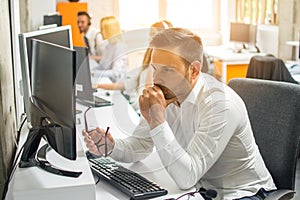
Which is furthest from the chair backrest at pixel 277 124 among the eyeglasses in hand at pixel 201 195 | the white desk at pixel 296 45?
the white desk at pixel 296 45

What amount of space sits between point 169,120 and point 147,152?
0.58 ft

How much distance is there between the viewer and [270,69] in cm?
388

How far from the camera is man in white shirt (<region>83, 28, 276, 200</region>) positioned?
1520 mm

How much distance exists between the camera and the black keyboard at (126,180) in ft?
4.77

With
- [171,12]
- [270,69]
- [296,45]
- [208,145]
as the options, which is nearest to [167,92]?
[208,145]

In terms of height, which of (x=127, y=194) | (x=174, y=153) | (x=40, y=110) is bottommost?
(x=127, y=194)

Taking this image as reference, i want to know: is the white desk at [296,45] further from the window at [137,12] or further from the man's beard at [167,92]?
the man's beard at [167,92]

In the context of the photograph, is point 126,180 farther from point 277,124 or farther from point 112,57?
point 112,57

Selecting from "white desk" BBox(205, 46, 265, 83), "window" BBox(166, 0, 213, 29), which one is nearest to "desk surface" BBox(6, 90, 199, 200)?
"white desk" BBox(205, 46, 265, 83)

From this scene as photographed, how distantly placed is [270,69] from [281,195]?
7.95ft

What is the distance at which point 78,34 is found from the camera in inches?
227

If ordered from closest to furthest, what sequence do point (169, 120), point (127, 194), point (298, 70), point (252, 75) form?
point (127, 194) < point (169, 120) < point (252, 75) < point (298, 70)

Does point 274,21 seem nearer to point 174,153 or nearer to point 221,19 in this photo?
point 221,19

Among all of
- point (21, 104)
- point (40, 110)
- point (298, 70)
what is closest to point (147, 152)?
point (40, 110)
